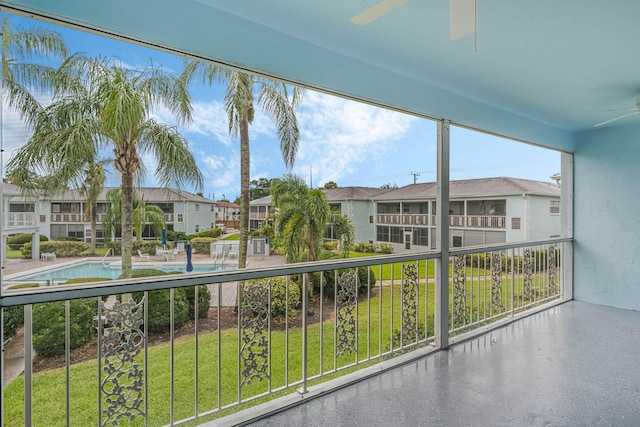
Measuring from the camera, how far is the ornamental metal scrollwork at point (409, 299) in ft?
10.4

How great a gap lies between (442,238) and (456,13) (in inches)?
84.0

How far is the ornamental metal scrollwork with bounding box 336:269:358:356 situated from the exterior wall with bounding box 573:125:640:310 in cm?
406

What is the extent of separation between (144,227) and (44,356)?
1219 mm

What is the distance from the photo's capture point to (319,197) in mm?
3117

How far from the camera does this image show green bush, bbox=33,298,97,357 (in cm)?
233

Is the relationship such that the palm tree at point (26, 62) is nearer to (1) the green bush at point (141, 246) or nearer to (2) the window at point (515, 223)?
(1) the green bush at point (141, 246)

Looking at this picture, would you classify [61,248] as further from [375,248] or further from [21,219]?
[375,248]

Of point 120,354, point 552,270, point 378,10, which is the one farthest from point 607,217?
point 120,354

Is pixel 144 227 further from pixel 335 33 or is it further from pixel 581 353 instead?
pixel 581 353

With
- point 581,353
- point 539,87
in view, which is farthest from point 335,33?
point 581,353

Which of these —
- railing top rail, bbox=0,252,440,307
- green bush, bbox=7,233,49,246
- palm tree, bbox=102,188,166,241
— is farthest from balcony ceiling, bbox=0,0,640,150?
railing top rail, bbox=0,252,440,307

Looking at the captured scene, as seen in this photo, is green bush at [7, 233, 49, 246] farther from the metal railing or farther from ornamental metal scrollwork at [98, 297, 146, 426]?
ornamental metal scrollwork at [98, 297, 146, 426]

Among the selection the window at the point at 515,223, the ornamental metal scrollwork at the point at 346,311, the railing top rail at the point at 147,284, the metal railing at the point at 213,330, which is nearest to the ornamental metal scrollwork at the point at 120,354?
the metal railing at the point at 213,330

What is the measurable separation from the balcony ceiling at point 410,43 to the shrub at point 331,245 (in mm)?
1268
